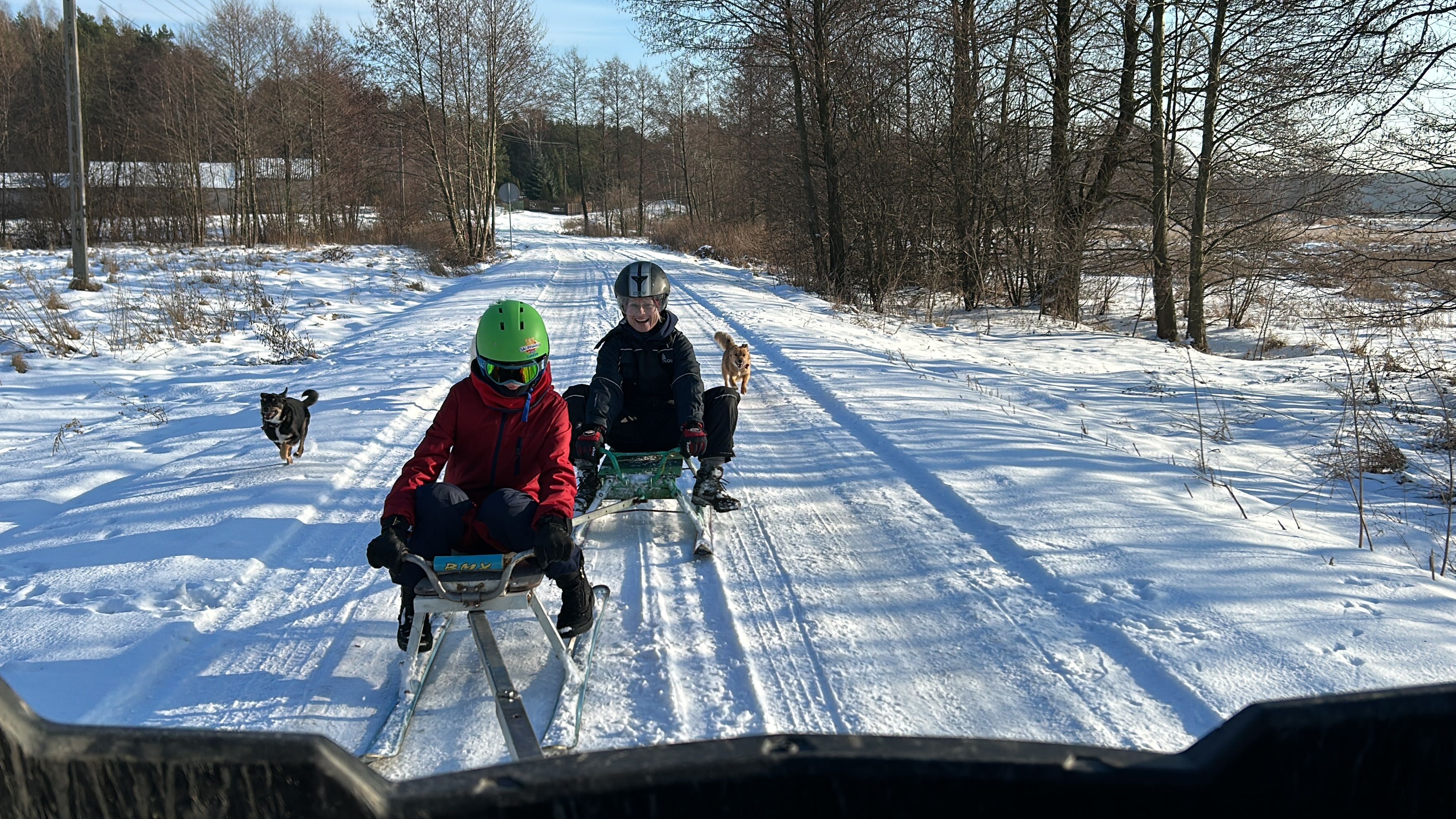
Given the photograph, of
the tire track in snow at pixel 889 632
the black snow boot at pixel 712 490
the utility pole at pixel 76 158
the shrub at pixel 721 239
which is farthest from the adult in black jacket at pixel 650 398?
the shrub at pixel 721 239

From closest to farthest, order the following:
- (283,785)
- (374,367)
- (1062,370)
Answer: (283,785) < (374,367) < (1062,370)

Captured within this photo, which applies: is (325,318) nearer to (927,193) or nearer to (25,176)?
(927,193)

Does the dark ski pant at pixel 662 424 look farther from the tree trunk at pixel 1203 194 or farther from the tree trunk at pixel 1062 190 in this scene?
the tree trunk at pixel 1062 190

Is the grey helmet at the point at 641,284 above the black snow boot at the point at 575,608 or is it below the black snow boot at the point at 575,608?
above

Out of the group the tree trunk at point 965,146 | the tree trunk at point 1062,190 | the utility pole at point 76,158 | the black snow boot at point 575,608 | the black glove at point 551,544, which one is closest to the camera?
the black glove at point 551,544

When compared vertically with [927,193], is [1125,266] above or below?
below

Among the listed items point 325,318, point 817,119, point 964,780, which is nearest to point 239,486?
point 964,780

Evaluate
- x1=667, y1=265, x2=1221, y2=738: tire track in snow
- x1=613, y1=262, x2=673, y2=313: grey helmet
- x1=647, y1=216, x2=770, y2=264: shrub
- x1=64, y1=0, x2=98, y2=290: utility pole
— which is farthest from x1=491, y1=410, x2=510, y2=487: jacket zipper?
x1=647, y1=216, x2=770, y2=264: shrub

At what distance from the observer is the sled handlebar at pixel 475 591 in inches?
123

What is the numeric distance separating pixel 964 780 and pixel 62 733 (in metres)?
1.12

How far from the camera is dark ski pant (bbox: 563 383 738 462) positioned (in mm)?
5410

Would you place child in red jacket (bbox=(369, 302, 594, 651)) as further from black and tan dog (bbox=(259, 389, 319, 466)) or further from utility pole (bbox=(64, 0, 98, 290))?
utility pole (bbox=(64, 0, 98, 290))

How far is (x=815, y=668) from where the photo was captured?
3.39m

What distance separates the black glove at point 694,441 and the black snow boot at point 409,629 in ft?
6.23
